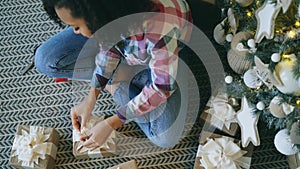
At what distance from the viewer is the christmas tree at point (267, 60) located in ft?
3.12

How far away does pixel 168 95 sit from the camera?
1129mm

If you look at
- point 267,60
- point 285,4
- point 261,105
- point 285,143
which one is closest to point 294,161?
point 285,143

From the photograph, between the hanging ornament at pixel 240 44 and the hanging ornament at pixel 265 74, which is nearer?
the hanging ornament at pixel 265 74

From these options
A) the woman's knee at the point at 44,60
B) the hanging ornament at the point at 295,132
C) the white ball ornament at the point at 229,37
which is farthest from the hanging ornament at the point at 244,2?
the woman's knee at the point at 44,60

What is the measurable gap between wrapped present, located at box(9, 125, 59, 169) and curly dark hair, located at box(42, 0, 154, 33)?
1.57 feet

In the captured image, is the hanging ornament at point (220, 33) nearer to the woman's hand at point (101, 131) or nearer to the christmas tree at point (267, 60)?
the christmas tree at point (267, 60)

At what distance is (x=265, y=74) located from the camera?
102 centimetres

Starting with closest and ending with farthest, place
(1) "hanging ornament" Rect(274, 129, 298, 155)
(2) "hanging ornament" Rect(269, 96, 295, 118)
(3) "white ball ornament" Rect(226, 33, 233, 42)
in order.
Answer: (2) "hanging ornament" Rect(269, 96, 295, 118)
(1) "hanging ornament" Rect(274, 129, 298, 155)
(3) "white ball ornament" Rect(226, 33, 233, 42)

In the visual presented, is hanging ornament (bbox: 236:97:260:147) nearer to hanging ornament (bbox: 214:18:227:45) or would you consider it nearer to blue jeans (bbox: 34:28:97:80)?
hanging ornament (bbox: 214:18:227:45)

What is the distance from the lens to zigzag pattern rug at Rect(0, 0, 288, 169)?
1330 mm

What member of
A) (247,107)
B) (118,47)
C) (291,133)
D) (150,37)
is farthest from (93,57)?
(291,133)

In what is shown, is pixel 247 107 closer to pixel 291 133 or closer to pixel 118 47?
pixel 291 133

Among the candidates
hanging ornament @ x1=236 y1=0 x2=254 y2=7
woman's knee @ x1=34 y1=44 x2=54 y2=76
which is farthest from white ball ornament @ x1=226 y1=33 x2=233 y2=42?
woman's knee @ x1=34 y1=44 x2=54 y2=76

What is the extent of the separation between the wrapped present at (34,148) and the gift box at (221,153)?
0.41 meters
